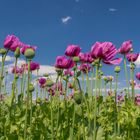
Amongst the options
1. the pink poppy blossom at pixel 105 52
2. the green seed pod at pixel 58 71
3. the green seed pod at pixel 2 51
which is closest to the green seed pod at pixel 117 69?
the green seed pod at pixel 58 71

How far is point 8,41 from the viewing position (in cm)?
384

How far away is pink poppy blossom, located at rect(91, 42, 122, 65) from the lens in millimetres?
2473

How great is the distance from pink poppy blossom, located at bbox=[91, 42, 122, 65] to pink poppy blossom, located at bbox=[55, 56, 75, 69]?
1.13m

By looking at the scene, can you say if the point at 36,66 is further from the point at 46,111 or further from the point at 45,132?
the point at 45,132

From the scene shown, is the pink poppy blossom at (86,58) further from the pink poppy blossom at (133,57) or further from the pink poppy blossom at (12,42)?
the pink poppy blossom at (133,57)

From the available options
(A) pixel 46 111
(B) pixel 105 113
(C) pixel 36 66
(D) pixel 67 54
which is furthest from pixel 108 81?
(D) pixel 67 54

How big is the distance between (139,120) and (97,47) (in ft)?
5.22

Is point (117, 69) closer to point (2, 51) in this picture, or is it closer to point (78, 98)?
point (2, 51)

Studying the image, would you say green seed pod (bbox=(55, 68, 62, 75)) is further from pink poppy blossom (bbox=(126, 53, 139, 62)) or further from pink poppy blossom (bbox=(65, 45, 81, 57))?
pink poppy blossom (bbox=(126, 53, 139, 62))

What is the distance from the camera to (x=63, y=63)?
3.72m

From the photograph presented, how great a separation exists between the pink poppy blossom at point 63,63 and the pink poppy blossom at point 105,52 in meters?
1.13

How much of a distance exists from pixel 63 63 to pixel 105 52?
125 cm

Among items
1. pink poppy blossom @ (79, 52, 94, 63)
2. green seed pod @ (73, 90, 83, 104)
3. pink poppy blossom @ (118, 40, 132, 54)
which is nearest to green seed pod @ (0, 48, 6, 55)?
pink poppy blossom @ (79, 52, 94, 63)

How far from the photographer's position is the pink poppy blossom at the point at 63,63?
3703mm
